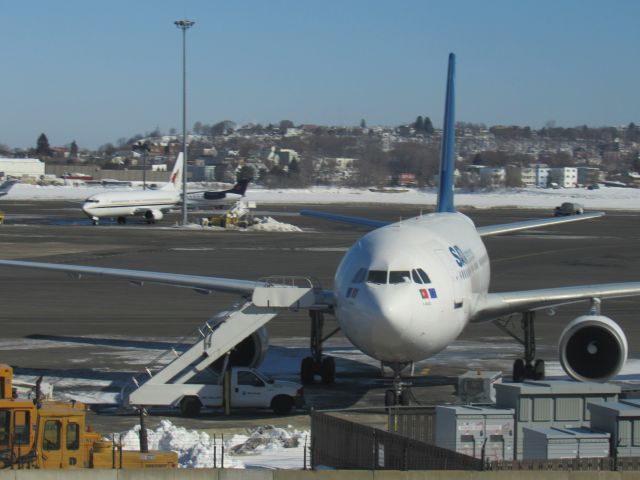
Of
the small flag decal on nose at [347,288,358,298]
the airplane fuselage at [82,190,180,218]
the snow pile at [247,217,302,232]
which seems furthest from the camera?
the airplane fuselage at [82,190,180,218]

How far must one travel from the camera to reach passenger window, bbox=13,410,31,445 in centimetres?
1842

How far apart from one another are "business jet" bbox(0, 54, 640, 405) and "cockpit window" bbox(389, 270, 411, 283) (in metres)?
0.02

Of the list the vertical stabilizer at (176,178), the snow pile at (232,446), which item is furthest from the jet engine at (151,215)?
the snow pile at (232,446)

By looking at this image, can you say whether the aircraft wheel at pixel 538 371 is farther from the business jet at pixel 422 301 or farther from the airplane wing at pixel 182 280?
the airplane wing at pixel 182 280

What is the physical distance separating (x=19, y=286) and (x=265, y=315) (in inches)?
1060

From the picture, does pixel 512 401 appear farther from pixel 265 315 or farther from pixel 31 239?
pixel 31 239

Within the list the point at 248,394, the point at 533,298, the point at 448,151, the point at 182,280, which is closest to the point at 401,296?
the point at 248,394

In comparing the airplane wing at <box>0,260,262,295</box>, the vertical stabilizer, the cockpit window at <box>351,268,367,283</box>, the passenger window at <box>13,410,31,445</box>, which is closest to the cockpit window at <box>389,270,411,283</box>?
the cockpit window at <box>351,268,367,283</box>

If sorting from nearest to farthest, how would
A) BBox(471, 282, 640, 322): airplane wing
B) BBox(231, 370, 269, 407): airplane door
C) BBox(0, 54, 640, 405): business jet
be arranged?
BBox(0, 54, 640, 405): business jet → BBox(231, 370, 269, 407): airplane door → BBox(471, 282, 640, 322): airplane wing

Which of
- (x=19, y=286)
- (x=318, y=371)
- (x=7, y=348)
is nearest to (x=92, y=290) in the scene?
(x=19, y=286)

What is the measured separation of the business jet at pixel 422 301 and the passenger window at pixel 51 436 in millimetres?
7390

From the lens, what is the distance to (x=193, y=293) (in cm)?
5134

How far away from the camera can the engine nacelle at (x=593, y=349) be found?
27.7 m

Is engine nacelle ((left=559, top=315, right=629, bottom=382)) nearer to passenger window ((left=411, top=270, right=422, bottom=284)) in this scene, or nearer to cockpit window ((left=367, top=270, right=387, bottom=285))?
passenger window ((left=411, top=270, right=422, bottom=284))
